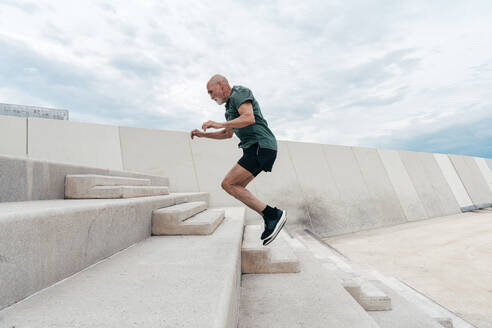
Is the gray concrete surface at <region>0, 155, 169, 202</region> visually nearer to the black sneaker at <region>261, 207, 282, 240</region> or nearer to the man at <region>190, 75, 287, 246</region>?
the man at <region>190, 75, 287, 246</region>

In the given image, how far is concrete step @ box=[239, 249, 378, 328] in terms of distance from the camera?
4.39 feet

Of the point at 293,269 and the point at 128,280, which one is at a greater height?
the point at 128,280

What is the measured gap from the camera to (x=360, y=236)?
5.77 m

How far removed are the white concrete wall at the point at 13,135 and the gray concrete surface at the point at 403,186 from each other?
355 inches

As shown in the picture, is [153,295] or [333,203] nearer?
[153,295]

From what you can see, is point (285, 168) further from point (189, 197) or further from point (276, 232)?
point (276, 232)

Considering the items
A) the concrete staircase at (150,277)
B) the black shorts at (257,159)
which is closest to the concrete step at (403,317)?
the concrete staircase at (150,277)

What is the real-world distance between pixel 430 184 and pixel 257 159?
1008 centimetres

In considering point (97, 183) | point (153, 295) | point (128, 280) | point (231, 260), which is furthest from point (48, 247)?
point (97, 183)

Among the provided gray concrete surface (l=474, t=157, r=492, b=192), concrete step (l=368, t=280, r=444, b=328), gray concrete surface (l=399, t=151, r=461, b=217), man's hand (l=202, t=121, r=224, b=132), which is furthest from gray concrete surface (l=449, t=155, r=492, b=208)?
man's hand (l=202, t=121, r=224, b=132)

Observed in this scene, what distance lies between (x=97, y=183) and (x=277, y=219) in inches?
61.0

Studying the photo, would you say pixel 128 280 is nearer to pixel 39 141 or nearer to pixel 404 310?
pixel 404 310

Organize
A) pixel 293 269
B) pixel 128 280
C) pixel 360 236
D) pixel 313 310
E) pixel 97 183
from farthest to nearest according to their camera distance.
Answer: pixel 360 236, pixel 97 183, pixel 293 269, pixel 313 310, pixel 128 280

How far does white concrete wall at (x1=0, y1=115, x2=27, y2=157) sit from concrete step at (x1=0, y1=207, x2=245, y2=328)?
136 inches
